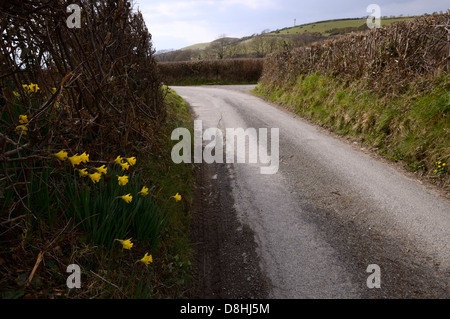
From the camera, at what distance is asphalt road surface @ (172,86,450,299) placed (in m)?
2.94

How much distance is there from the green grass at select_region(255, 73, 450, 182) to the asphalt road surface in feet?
1.36

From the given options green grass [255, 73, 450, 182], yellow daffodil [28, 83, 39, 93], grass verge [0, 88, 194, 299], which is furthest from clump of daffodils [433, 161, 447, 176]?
yellow daffodil [28, 83, 39, 93]

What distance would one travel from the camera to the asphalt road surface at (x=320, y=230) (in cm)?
294

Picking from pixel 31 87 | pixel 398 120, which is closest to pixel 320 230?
pixel 31 87

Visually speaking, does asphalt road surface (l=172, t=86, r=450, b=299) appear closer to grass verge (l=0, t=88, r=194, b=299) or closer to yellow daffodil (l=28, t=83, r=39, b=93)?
grass verge (l=0, t=88, r=194, b=299)

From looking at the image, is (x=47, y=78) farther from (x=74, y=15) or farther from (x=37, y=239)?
(x=37, y=239)

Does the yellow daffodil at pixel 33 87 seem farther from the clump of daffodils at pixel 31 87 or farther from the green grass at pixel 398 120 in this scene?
the green grass at pixel 398 120

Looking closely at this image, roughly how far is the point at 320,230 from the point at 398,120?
421cm

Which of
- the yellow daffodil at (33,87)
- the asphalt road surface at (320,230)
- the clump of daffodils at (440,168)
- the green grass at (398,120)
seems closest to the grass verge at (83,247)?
the asphalt road surface at (320,230)

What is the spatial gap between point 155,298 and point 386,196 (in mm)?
3871

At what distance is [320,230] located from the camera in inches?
151

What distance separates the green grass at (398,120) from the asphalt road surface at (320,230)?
16.3 inches

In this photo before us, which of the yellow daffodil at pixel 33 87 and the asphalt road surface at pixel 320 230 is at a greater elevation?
the yellow daffodil at pixel 33 87
